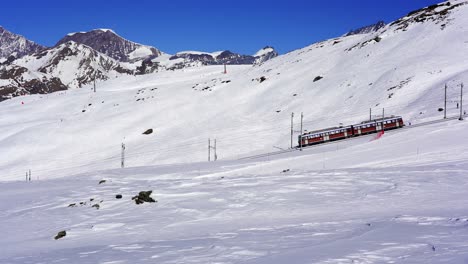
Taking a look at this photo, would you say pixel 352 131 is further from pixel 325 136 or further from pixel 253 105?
pixel 253 105

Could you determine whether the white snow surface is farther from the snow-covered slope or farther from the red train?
the red train

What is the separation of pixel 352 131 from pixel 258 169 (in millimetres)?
27953

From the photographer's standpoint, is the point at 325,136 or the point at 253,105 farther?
the point at 253,105

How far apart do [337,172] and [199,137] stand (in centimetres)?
5639

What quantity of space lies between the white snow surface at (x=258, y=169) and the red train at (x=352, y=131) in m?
4.17

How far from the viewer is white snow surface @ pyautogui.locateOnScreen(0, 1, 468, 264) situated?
1319 cm

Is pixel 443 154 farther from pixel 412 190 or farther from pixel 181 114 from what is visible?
pixel 181 114

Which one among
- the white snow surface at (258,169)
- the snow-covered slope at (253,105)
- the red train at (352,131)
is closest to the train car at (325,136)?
the red train at (352,131)

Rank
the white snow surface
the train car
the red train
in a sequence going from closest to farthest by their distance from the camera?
the white snow surface, the red train, the train car

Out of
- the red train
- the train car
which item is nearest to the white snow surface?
the red train

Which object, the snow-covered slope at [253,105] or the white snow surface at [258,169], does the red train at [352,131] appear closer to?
the white snow surface at [258,169]

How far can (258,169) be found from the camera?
46906mm

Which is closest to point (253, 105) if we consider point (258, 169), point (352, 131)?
point (352, 131)

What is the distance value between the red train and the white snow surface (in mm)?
4173
